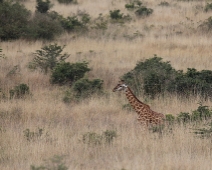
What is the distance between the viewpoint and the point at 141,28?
23.4 m

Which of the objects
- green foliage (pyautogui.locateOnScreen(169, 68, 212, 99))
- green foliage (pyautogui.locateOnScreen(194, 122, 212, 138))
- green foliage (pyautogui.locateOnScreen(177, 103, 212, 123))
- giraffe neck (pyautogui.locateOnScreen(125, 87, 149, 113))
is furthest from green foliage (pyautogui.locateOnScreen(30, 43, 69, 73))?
A: green foliage (pyautogui.locateOnScreen(194, 122, 212, 138))

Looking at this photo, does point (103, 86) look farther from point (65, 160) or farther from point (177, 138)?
point (65, 160)

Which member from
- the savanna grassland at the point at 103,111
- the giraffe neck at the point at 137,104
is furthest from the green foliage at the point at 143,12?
the giraffe neck at the point at 137,104

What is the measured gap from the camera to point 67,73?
15.2 meters

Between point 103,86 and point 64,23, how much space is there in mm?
9202

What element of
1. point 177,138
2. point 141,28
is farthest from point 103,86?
point 141,28

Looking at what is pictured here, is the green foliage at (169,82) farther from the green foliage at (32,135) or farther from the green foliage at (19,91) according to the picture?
the green foliage at (32,135)

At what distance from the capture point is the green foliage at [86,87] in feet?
44.4

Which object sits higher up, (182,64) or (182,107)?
(182,64)

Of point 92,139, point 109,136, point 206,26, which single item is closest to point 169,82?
point 109,136

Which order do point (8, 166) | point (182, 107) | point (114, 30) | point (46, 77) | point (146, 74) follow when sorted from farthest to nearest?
point (114, 30), point (46, 77), point (146, 74), point (182, 107), point (8, 166)

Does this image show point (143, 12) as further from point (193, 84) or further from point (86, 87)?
point (193, 84)

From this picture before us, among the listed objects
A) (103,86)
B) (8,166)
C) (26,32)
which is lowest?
(8,166)

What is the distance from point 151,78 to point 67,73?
2.61 m
